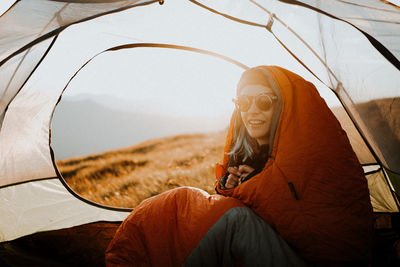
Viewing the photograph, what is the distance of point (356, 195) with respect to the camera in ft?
3.18

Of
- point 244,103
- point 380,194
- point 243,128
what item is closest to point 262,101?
point 244,103

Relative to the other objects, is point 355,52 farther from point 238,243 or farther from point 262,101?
point 238,243

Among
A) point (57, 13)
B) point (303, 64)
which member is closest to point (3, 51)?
point (57, 13)

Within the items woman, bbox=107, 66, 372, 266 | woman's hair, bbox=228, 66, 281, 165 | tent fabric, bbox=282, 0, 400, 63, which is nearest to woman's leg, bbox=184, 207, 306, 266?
woman, bbox=107, 66, 372, 266

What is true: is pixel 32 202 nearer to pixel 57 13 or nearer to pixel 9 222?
pixel 9 222

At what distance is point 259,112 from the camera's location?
4.01 feet

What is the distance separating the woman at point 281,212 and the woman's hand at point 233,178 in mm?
123

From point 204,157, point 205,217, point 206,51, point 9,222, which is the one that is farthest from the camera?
point 204,157

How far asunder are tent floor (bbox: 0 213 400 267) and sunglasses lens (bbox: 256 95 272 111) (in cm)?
117

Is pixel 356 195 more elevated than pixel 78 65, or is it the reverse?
pixel 78 65

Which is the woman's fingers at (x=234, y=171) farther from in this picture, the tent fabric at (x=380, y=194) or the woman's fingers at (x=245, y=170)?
the tent fabric at (x=380, y=194)

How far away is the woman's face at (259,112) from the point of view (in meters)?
1.19

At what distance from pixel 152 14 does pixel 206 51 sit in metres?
0.57

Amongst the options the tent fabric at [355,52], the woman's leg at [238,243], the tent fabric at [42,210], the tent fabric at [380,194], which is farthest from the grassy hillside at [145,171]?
the woman's leg at [238,243]
